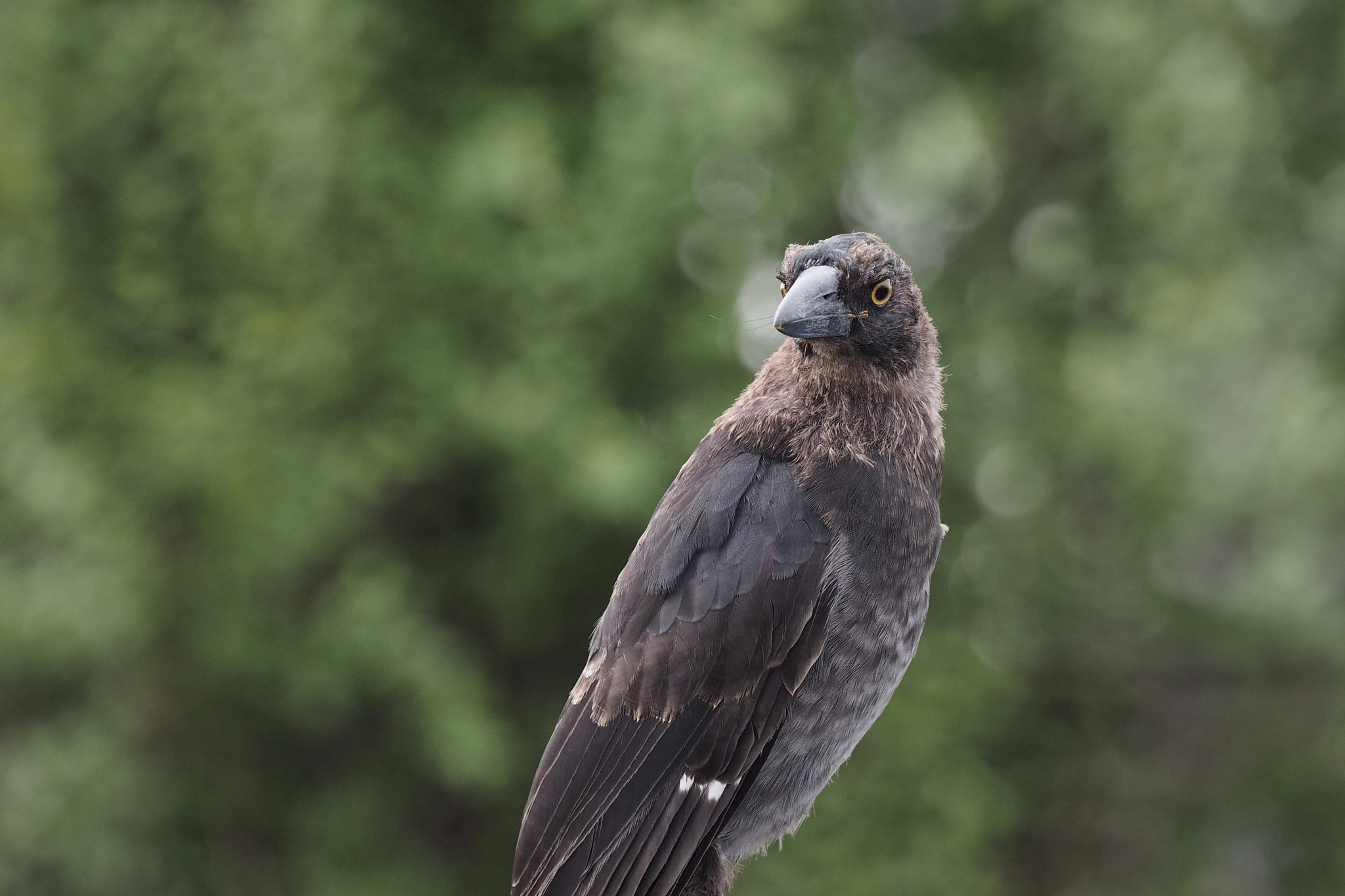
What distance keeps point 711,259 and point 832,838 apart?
133 inches

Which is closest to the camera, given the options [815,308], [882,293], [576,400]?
[815,308]

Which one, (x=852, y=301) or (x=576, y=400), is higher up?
(x=576, y=400)

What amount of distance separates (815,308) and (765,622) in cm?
58

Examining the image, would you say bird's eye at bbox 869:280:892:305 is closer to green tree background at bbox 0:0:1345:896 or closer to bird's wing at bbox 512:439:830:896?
bird's wing at bbox 512:439:830:896

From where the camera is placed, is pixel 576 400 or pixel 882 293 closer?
pixel 882 293

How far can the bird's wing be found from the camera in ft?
7.36

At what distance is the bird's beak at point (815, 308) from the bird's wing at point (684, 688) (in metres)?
0.31

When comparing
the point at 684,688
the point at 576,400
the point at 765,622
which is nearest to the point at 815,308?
the point at 765,622

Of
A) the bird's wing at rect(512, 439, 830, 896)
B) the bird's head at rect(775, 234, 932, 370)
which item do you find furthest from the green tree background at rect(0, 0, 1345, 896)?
the bird's wing at rect(512, 439, 830, 896)

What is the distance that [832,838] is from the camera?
7082 millimetres

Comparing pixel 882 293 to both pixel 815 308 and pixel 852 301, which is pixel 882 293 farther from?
pixel 815 308

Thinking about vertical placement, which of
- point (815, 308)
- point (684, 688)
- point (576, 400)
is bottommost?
point (684, 688)

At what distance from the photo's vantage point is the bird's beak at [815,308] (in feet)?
7.13

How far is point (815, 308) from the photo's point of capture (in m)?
A: 2.22
